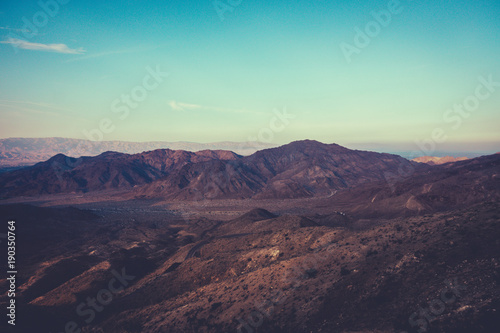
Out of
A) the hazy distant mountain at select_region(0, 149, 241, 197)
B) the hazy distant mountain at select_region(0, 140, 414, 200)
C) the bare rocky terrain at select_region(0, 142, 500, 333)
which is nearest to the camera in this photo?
the bare rocky terrain at select_region(0, 142, 500, 333)

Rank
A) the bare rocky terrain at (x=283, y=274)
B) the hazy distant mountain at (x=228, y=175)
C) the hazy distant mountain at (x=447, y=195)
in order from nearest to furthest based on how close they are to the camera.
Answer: the bare rocky terrain at (x=283, y=274), the hazy distant mountain at (x=447, y=195), the hazy distant mountain at (x=228, y=175)

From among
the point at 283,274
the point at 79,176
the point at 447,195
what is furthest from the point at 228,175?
the point at 283,274

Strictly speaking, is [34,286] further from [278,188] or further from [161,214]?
[278,188]

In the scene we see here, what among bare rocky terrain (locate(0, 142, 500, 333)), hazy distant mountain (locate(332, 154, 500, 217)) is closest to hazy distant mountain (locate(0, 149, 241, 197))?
bare rocky terrain (locate(0, 142, 500, 333))

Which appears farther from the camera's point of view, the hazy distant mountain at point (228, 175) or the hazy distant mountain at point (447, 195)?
the hazy distant mountain at point (228, 175)

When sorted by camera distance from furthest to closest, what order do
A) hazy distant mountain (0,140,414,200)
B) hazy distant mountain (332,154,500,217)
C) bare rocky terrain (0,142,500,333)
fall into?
1. hazy distant mountain (0,140,414,200)
2. hazy distant mountain (332,154,500,217)
3. bare rocky terrain (0,142,500,333)

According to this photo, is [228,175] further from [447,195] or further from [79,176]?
[447,195]

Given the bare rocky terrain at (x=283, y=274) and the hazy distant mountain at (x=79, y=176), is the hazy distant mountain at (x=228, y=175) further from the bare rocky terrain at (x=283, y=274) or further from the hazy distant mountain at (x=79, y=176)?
the bare rocky terrain at (x=283, y=274)

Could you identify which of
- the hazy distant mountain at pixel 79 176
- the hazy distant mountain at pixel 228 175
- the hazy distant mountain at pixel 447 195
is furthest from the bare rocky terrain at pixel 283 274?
the hazy distant mountain at pixel 79 176

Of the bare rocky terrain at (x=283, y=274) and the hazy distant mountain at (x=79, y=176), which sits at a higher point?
the hazy distant mountain at (x=79, y=176)

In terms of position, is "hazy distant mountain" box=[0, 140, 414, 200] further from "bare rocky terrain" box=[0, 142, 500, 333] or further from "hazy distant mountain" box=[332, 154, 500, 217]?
"bare rocky terrain" box=[0, 142, 500, 333]
